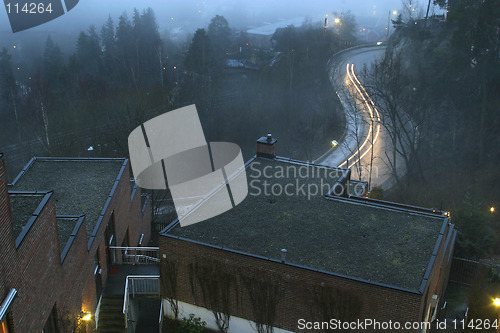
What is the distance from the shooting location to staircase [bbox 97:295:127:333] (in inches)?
597

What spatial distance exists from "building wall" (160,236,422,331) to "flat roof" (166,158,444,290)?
0.40m

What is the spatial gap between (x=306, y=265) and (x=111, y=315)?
6565mm

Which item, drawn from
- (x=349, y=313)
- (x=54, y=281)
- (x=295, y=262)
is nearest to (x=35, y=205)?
(x=54, y=281)

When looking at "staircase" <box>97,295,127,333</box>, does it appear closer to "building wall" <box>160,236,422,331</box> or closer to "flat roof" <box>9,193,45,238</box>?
"building wall" <box>160,236,422,331</box>

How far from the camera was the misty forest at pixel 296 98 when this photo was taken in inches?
1345

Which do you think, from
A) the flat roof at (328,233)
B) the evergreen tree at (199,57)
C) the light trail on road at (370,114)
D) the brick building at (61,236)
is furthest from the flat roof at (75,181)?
the evergreen tree at (199,57)

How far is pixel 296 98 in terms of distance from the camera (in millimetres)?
54562

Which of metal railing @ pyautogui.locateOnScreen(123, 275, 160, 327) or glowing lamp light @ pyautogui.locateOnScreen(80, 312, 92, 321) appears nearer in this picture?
glowing lamp light @ pyautogui.locateOnScreen(80, 312, 92, 321)

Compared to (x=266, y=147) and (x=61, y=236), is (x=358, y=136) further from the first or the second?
(x=61, y=236)

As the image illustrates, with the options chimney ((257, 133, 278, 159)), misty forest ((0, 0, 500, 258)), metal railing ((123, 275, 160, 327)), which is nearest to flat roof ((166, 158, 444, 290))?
metal railing ((123, 275, 160, 327))

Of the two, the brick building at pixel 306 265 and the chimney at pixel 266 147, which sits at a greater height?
the chimney at pixel 266 147

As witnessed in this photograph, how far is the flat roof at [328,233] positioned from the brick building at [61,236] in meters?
2.99

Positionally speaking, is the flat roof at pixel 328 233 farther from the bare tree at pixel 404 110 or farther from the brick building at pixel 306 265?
the bare tree at pixel 404 110

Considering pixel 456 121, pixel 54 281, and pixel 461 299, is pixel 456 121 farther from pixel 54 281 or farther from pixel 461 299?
pixel 54 281
